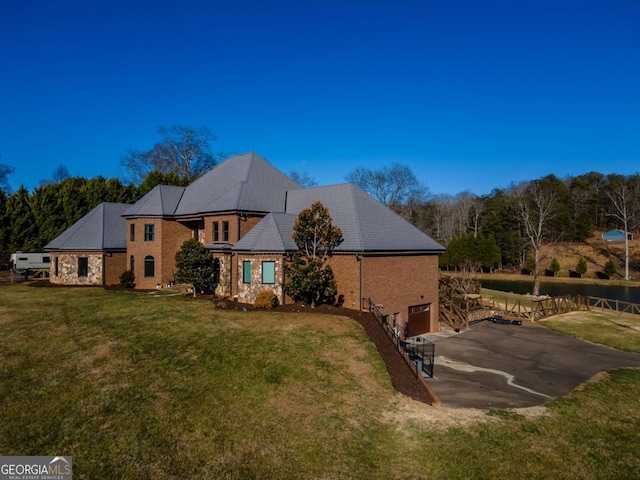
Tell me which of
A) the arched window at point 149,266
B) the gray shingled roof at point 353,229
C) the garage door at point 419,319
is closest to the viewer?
the gray shingled roof at point 353,229

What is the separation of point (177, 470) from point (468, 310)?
75.2 feet

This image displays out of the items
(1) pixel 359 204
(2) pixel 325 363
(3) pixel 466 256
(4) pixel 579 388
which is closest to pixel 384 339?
(2) pixel 325 363

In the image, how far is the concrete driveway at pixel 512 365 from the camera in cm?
1454

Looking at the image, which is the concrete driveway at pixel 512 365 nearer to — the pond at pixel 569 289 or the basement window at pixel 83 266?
the basement window at pixel 83 266

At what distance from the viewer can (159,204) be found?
107 feet

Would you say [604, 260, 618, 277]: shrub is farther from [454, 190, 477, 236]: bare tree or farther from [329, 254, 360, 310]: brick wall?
[329, 254, 360, 310]: brick wall

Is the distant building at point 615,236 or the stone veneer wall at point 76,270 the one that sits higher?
the distant building at point 615,236

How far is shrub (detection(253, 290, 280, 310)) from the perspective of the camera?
2248 centimetres

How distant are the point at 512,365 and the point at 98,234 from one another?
32327mm

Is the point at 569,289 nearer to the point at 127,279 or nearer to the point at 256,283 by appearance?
the point at 256,283

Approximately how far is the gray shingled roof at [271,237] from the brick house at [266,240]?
65mm

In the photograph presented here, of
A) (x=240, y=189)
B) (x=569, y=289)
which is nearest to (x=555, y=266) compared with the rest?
(x=569, y=289)

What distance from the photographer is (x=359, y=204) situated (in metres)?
26.3

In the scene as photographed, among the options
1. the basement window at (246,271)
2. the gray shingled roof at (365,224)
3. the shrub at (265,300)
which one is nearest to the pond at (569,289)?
the gray shingled roof at (365,224)
